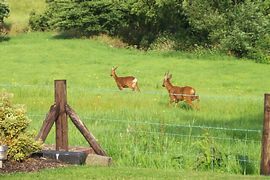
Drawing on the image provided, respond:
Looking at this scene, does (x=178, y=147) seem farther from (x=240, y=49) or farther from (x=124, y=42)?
(x=124, y=42)

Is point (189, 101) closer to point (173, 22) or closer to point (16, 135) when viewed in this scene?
point (16, 135)

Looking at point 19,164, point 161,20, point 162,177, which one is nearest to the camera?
point 162,177

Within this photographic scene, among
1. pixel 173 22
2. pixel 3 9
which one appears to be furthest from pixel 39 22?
pixel 173 22

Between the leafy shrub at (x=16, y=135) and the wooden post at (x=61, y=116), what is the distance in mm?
698

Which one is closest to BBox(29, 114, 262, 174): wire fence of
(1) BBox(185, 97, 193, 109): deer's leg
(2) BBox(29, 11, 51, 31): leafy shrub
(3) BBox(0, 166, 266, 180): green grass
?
(3) BBox(0, 166, 266, 180): green grass

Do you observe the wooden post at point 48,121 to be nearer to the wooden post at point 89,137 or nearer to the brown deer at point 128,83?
the wooden post at point 89,137

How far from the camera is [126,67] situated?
103 ft

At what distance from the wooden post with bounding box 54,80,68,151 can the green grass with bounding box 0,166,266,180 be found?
103cm

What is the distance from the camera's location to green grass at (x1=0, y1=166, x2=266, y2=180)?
9820 mm

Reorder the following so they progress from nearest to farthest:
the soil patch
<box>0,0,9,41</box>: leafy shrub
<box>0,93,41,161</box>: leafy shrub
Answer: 1. the soil patch
2. <box>0,93,41,161</box>: leafy shrub
3. <box>0,0,9,41</box>: leafy shrub

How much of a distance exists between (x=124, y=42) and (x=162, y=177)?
36.3 metres

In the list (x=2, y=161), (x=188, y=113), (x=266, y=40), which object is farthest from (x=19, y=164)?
(x=266, y=40)

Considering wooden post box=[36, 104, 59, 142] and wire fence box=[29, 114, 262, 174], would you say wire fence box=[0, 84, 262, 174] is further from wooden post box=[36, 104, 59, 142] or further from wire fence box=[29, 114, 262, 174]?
wooden post box=[36, 104, 59, 142]

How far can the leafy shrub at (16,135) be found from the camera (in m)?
10.7
